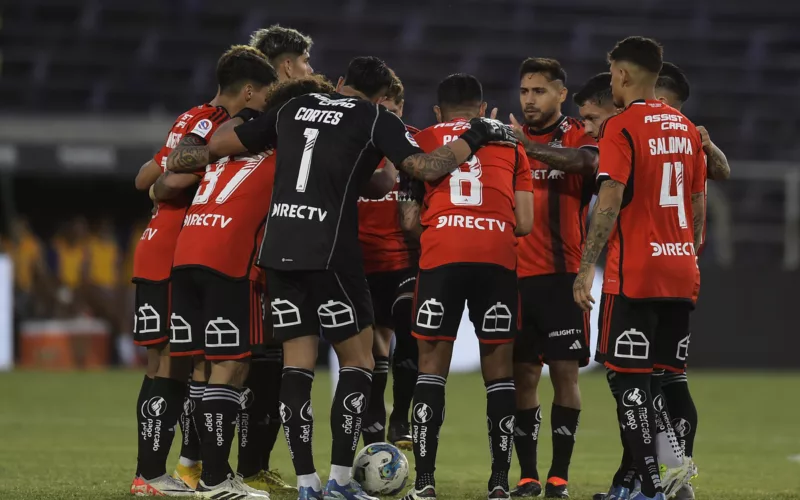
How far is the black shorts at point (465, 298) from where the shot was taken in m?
6.28

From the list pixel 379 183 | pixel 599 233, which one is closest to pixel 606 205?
pixel 599 233

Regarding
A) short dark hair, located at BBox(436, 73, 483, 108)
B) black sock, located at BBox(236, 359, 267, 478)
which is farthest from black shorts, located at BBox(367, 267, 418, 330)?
short dark hair, located at BBox(436, 73, 483, 108)

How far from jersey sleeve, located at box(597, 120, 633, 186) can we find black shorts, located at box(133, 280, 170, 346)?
2.53 meters

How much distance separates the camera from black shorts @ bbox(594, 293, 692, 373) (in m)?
6.09

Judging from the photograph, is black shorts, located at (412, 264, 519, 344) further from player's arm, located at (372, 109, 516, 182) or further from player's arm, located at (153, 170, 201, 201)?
player's arm, located at (153, 170, 201, 201)

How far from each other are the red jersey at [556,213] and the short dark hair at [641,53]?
0.97m

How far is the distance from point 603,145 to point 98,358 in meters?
12.6

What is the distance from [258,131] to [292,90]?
Answer: 14.4 inches

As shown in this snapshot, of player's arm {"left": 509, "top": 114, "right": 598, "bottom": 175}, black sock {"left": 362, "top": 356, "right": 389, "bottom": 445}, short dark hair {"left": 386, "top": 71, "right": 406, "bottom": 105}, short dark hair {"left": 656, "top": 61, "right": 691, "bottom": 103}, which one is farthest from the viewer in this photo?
black sock {"left": 362, "top": 356, "right": 389, "bottom": 445}

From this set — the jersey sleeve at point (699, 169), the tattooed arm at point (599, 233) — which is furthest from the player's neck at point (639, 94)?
the tattooed arm at point (599, 233)

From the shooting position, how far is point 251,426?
7078 millimetres

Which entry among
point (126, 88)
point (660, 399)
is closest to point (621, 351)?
point (660, 399)

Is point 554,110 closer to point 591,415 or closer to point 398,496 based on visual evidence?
point 398,496

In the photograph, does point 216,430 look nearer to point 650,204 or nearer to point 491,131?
point 491,131
